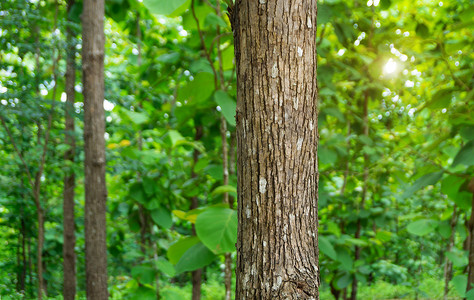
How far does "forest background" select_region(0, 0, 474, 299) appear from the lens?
8.61 ft

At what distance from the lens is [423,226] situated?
3135 millimetres

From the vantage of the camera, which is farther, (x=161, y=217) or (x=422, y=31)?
(x=161, y=217)

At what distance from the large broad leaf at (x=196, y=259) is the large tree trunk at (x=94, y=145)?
1.90 metres

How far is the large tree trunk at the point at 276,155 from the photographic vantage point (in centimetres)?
139

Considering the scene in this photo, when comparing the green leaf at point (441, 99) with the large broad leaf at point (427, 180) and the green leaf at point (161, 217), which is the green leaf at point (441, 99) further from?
the green leaf at point (161, 217)

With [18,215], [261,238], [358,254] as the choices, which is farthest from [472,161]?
[18,215]

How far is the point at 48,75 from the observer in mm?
4527

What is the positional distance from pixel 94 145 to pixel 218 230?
224 cm

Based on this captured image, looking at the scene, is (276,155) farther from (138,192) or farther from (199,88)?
(138,192)

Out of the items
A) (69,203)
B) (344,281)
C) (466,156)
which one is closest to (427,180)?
(466,156)

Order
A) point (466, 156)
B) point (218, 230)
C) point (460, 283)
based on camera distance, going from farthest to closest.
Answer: point (460, 283), point (466, 156), point (218, 230)

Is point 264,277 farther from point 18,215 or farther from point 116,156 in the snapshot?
point 18,215

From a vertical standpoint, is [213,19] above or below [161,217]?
above

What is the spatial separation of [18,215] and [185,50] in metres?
3.55
